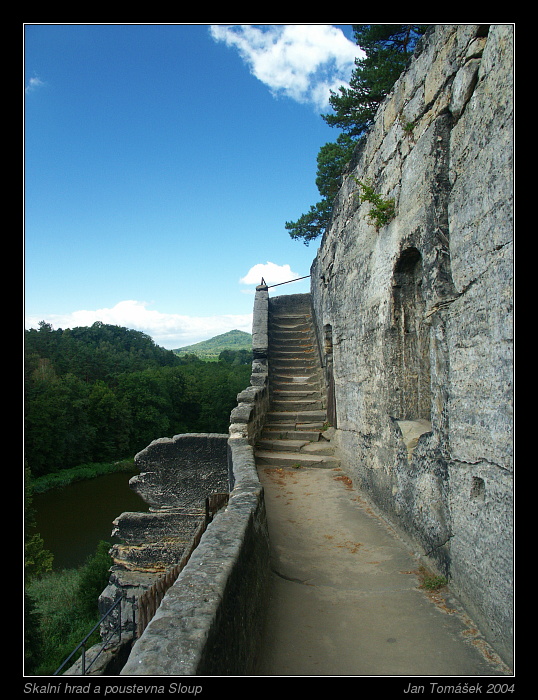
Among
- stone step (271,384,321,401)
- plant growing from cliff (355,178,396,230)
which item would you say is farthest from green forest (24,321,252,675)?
plant growing from cliff (355,178,396,230)

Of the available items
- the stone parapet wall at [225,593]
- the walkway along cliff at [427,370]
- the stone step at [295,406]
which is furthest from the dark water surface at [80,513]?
the walkway along cliff at [427,370]

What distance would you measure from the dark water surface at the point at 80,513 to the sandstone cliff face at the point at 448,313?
2156cm

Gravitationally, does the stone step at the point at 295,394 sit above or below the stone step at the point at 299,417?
above

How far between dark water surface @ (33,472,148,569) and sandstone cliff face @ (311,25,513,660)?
70.7 feet

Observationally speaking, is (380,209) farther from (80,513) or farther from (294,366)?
(80,513)

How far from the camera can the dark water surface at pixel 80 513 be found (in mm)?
Result: 22500

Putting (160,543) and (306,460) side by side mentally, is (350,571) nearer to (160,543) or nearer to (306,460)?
(306,460)

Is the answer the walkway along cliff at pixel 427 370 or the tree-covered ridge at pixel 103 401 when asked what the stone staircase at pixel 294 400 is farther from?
the tree-covered ridge at pixel 103 401

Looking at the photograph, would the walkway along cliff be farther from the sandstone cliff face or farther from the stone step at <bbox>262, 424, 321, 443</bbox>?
the stone step at <bbox>262, 424, 321, 443</bbox>

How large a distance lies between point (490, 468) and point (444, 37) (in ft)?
10.5

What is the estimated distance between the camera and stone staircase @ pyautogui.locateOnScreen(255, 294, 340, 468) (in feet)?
25.6

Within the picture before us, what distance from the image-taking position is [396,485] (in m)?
4.71

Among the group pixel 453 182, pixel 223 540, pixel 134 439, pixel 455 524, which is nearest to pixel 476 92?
pixel 453 182

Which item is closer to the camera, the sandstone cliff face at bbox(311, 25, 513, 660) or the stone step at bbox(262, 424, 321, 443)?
the sandstone cliff face at bbox(311, 25, 513, 660)
